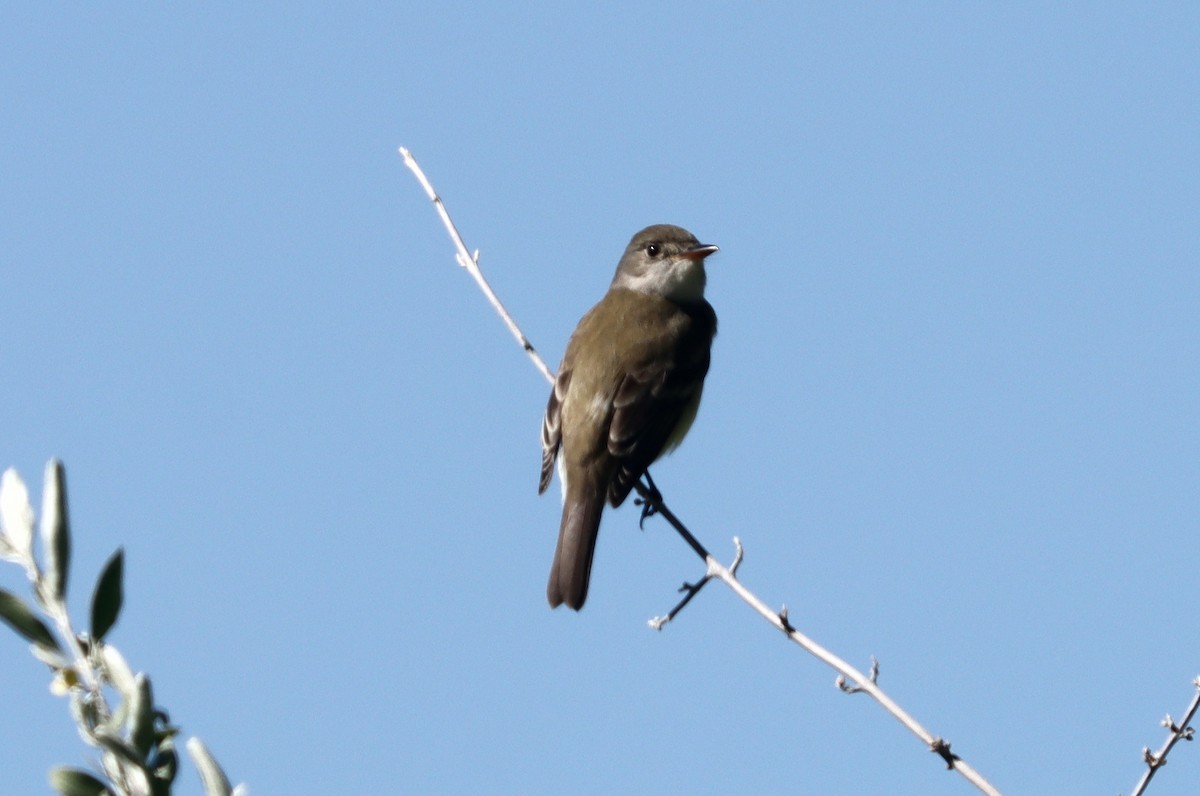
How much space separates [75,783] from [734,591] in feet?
10.6

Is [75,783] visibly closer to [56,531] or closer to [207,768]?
[207,768]

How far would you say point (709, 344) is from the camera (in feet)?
28.3

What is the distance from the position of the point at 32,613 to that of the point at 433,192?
4.80m

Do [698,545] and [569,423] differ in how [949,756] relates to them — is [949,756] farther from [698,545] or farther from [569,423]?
[569,423]

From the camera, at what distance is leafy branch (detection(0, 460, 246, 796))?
4.39ft

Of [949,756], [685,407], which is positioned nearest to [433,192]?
[685,407]

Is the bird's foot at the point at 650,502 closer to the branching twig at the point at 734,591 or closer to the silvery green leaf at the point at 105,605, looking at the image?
the branching twig at the point at 734,591

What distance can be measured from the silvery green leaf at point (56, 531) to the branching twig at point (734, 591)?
226 cm

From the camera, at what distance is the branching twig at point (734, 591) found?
3.49 meters

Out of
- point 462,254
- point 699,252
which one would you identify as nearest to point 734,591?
point 462,254

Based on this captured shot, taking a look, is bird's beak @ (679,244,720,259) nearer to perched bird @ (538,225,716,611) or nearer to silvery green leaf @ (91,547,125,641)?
perched bird @ (538,225,716,611)

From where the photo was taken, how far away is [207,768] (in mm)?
1392

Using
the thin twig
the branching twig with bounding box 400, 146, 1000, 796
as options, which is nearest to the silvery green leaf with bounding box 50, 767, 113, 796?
the branching twig with bounding box 400, 146, 1000, 796

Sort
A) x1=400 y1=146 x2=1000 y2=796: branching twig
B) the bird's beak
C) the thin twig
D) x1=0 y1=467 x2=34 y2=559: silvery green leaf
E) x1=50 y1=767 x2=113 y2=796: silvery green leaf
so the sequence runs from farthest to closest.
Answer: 1. the bird's beak
2. the thin twig
3. x1=400 y1=146 x2=1000 y2=796: branching twig
4. x1=0 y1=467 x2=34 y2=559: silvery green leaf
5. x1=50 y1=767 x2=113 y2=796: silvery green leaf
